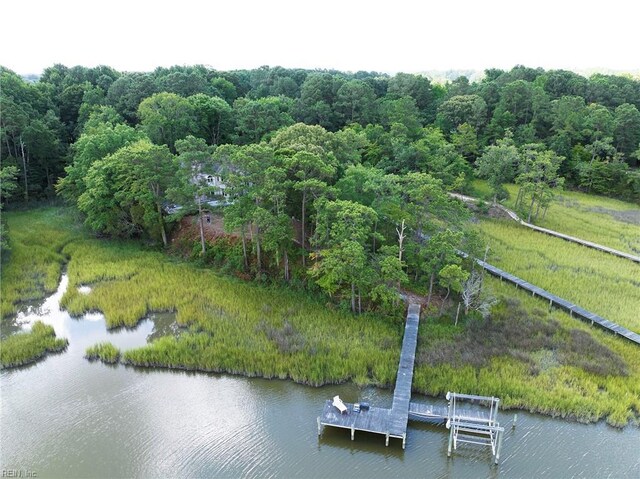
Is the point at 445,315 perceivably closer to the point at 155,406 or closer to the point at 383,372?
the point at 383,372

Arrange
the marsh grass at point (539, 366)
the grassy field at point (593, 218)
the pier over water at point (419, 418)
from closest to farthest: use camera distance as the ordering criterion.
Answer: the pier over water at point (419, 418) < the marsh grass at point (539, 366) < the grassy field at point (593, 218)

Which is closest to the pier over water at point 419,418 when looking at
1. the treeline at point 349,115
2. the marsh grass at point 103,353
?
the marsh grass at point 103,353

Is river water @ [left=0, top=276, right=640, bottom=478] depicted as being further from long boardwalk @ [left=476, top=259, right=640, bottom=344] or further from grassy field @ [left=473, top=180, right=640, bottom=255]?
grassy field @ [left=473, top=180, right=640, bottom=255]

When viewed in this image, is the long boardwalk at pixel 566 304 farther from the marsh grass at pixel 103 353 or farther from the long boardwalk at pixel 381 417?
the marsh grass at pixel 103 353

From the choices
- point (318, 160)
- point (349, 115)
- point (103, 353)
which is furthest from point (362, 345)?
point (349, 115)

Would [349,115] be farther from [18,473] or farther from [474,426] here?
[18,473]
